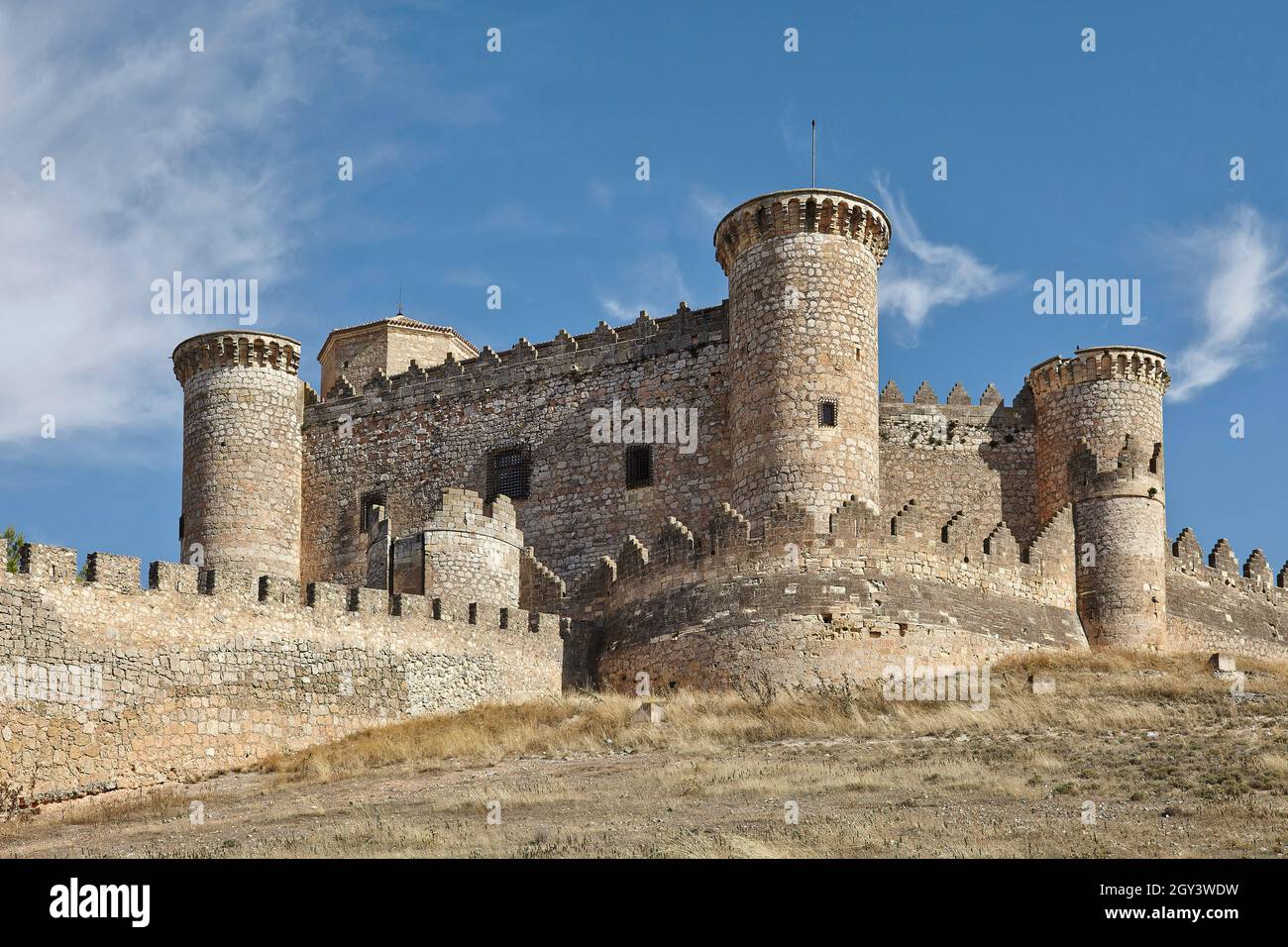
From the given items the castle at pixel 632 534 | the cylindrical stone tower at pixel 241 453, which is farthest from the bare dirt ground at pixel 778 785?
the cylindrical stone tower at pixel 241 453

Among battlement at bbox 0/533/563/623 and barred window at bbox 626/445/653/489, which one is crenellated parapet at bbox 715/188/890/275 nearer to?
barred window at bbox 626/445/653/489

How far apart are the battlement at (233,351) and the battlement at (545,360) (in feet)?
7.05

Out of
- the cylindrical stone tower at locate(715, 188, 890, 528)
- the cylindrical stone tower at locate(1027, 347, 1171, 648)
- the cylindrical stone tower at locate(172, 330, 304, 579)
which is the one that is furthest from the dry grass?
the cylindrical stone tower at locate(172, 330, 304, 579)

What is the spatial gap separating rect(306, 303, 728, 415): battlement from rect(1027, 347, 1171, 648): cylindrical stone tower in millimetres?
7341

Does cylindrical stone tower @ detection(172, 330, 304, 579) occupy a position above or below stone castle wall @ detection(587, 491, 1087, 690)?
above

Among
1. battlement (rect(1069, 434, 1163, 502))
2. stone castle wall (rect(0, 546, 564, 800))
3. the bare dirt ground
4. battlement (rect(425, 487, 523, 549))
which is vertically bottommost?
the bare dirt ground

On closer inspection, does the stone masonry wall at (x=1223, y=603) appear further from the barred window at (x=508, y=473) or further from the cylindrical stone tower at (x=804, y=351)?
the barred window at (x=508, y=473)

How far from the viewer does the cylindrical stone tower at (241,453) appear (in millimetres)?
39625

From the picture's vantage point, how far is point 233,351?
40594 millimetres

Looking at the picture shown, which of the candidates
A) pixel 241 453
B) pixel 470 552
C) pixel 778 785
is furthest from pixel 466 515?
pixel 778 785

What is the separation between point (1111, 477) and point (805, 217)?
26.5 feet

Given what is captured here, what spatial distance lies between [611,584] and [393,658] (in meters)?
6.10

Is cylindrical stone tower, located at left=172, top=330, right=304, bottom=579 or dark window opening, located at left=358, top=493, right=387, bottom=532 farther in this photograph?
dark window opening, located at left=358, top=493, right=387, bottom=532

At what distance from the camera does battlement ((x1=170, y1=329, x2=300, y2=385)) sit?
133 ft
